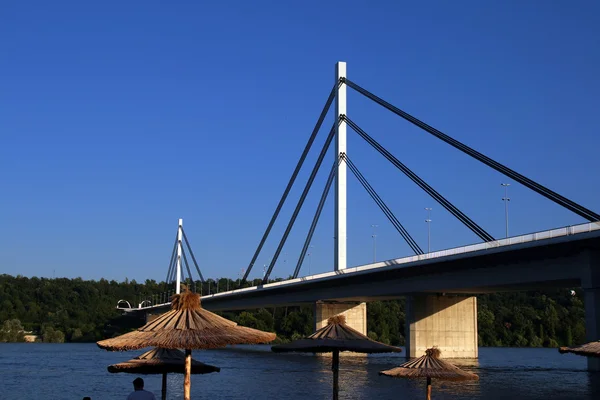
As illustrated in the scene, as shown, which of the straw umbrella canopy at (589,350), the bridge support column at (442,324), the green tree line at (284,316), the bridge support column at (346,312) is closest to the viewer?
the straw umbrella canopy at (589,350)

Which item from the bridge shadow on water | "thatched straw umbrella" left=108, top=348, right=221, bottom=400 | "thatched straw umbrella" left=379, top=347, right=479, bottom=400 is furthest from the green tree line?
"thatched straw umbrella" left=108, top=348, right=221, bottom=400

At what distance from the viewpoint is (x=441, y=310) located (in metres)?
66.5

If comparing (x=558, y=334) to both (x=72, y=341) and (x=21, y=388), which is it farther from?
(x=21, y=388)

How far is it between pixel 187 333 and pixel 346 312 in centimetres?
6409

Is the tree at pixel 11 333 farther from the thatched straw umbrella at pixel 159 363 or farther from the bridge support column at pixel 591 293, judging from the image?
the thatched straw umbrella at pixel 159 363

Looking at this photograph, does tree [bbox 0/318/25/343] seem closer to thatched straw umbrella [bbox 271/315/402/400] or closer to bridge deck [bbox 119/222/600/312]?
bridge deck [bbox 119/222/600/312]

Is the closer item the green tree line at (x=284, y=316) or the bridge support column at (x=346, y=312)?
the bridge support column at (x=346, y=312)

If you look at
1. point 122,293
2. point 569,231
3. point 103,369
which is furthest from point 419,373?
point 122,293

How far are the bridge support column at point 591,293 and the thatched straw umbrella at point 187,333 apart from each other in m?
26.6

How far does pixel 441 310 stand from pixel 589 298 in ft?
83.9

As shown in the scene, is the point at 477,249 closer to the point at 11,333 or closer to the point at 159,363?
the point at 159,363

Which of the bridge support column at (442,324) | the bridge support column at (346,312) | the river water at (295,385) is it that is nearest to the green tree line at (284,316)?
the bridge support column at (346,312)

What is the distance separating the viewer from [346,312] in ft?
267

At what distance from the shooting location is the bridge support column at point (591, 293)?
40.8 m
